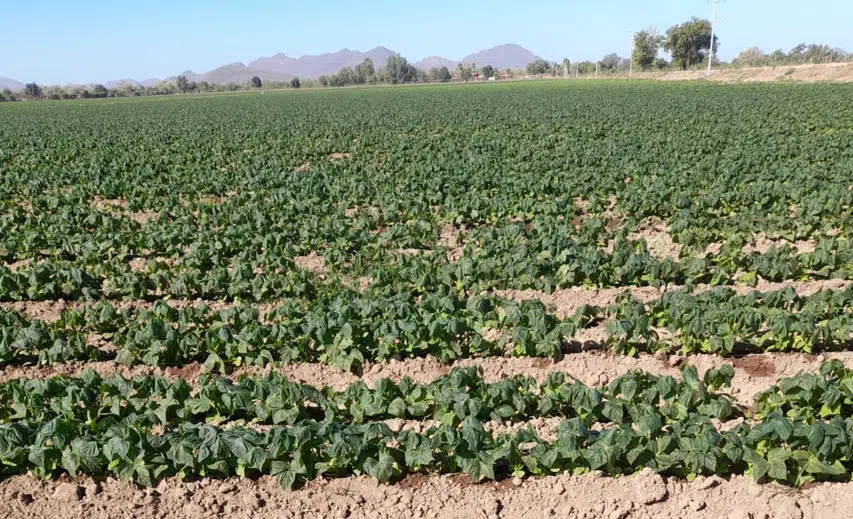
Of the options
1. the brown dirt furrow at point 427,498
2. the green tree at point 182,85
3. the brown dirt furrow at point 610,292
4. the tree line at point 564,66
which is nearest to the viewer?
the brown dirt furrow at point 427,498

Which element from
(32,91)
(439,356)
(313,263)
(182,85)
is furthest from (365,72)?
(439,356)

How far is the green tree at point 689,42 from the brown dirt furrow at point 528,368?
12232 centimetres

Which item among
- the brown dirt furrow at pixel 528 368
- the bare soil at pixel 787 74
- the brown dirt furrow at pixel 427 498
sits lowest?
the brown dirt furrow at pixel 427 498

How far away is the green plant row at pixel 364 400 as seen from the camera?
543 cm

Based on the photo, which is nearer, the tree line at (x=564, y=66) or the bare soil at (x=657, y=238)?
the bare soil at (x=657, y=238)

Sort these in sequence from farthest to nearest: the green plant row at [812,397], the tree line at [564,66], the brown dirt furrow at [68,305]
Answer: the tree line at [564,66] < the brown dirt furrow at [68,305] < the green plant row at [812,397]

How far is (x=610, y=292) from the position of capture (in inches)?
352

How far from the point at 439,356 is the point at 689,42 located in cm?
12615

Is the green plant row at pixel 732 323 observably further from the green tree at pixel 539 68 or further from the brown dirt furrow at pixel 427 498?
the green tree at pixel 539 68

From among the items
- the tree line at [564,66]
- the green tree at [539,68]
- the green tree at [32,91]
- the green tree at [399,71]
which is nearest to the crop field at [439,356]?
the tree line at [564,66]

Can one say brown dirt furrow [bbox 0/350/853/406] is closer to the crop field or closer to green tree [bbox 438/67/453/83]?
the crop field

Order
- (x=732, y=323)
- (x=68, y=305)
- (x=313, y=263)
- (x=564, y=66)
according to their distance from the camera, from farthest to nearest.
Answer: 1. (x=564, y=66)
2. (x=313, y=263)
3. (x=68, y=305)
4. (x=732, y=323)

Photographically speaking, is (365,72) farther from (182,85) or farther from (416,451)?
(416,451)

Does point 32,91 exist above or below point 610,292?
above
